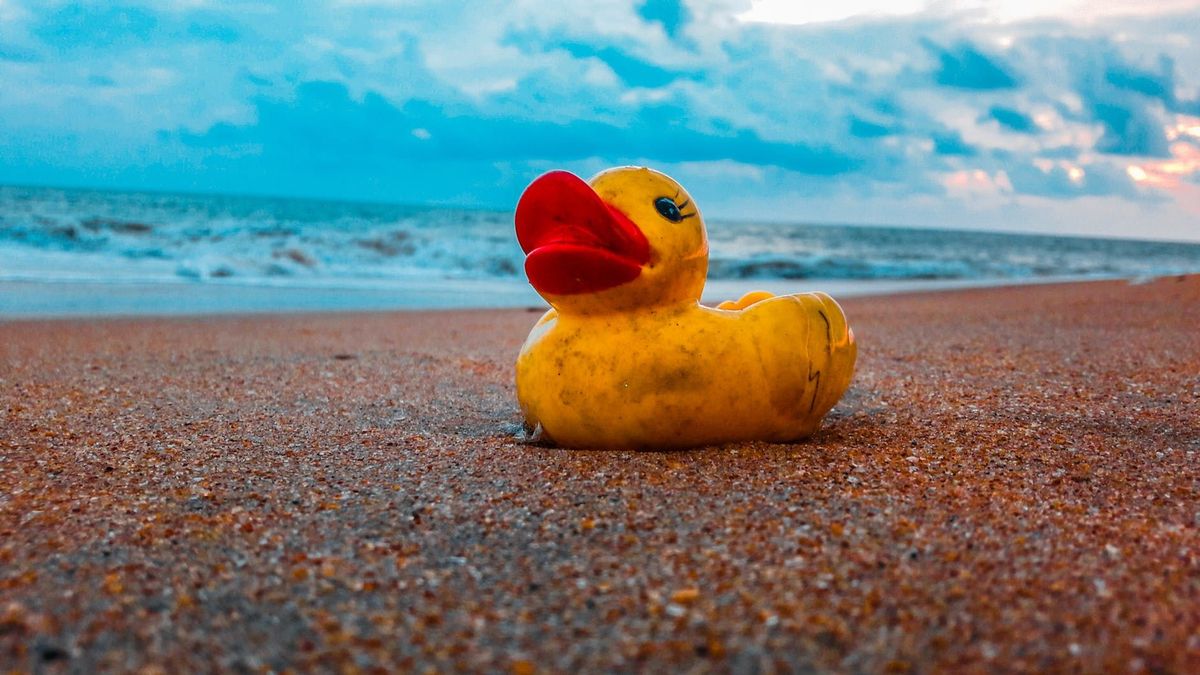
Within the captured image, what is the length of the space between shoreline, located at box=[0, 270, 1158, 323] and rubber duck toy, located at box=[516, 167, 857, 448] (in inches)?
281

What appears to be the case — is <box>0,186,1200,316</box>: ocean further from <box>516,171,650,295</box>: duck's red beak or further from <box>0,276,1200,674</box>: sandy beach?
<box>516,171,650,295</box>: duck's red beak

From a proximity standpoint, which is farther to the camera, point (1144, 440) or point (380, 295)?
point (380, 295)

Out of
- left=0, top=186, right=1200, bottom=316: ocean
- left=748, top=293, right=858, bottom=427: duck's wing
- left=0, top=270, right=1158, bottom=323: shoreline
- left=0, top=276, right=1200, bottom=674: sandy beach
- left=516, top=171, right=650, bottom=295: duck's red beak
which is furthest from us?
left=0, top=186, right=1200, bottom=316: ocean

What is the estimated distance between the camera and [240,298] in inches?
416

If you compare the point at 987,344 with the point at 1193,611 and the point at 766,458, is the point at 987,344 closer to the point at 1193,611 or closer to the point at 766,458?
the point at 766,458

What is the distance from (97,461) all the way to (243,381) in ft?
5.92

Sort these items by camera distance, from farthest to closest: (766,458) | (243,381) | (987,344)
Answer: (987,344) → (243,381) → (766,458)

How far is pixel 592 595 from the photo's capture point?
1.66 meters

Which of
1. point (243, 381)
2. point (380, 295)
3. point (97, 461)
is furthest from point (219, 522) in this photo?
point (380, 295)

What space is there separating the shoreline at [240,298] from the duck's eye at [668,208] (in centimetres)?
731

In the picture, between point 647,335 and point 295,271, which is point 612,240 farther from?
point 295,271

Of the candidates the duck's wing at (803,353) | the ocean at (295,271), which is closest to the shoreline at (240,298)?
the ocean at (295,271)

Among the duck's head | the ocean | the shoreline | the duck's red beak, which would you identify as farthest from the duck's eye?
the ocean

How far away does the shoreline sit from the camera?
8.88 m
